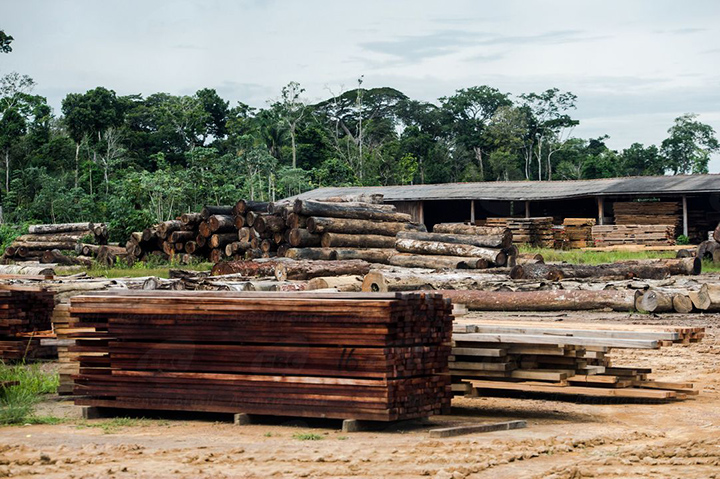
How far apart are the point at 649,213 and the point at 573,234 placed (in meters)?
2.95

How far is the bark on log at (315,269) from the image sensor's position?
72.0 ft

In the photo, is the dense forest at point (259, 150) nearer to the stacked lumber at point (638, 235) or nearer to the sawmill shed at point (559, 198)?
the sawmill shed at point (559, 198)

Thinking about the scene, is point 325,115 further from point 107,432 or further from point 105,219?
point 107,432

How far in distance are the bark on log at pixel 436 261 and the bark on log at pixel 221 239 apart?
4.74m

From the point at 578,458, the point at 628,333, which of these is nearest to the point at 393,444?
the point at 578,458

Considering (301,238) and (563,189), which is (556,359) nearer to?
(301,238)

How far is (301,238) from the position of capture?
2598cm

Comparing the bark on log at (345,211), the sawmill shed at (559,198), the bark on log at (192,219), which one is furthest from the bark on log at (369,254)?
the sawmill shed at (559,198)

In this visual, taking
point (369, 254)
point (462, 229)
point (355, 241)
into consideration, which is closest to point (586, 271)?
point (369, 254)

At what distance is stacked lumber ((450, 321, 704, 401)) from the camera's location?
28.6 ft

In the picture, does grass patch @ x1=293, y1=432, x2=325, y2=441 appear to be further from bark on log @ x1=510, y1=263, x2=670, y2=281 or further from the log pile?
the log pile

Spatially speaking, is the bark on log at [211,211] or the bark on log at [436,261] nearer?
the bark on log at [436,261]

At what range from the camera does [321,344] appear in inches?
321

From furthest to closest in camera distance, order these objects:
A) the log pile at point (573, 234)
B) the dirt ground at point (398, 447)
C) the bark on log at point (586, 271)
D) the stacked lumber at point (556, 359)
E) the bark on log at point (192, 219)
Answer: the log pile at point (573, 234) → the bark on log at point (192, 219) → the bark on log at point (586, 271) → the stacked lumber at point (556, 359) → the dirt ground at point (398, 447)
